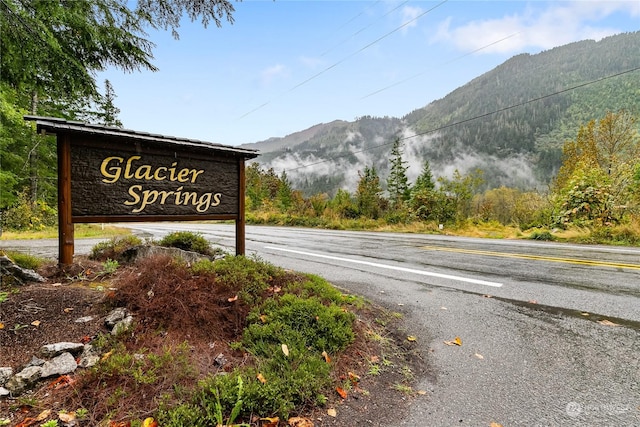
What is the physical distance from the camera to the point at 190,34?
482 cm

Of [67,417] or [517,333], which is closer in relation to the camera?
[67,417]

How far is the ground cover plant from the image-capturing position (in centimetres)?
167

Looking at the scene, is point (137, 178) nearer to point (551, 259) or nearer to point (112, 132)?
point (112, 132)

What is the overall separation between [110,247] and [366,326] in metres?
4.16

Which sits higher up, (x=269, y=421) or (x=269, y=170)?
(x=269, y=170)

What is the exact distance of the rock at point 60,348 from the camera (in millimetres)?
1997

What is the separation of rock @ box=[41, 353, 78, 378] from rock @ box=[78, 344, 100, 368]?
1.7 inches

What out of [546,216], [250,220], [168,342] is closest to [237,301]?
[168,342]

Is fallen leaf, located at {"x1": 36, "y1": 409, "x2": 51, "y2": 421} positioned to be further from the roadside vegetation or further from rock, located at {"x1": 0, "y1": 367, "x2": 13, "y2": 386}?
the roadside vegetation

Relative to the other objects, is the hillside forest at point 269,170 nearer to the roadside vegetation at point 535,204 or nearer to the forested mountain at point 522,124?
the roadside vegetation at point 535,204

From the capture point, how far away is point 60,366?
1895 mm

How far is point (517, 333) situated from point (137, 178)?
4.53 metres

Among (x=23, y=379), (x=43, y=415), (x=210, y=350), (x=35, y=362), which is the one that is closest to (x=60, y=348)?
(x=35, y=362)

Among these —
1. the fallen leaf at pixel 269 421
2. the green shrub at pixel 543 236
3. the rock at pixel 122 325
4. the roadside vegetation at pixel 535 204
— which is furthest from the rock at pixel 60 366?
the green shrub at pixel 543 236
